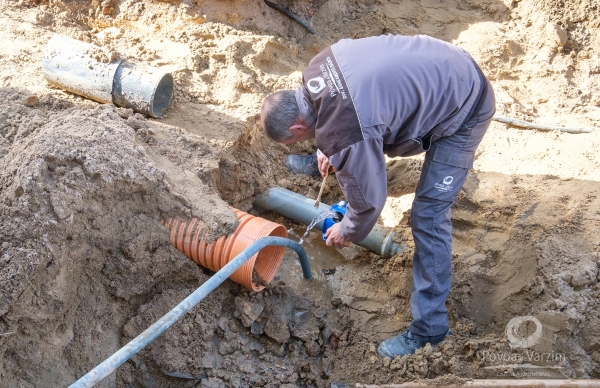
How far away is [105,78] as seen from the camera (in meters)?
4.05

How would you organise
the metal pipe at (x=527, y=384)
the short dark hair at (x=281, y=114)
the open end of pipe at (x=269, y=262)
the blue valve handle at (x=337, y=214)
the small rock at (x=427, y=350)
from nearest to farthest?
the metal pipe at (x=527, y=384)
the short dark hair at (x=281, y=114)
the small rock at (x=427, y=350)
the open end of pipe at (x=269, y=262)
the blue valve handle at (x=337, y=214)

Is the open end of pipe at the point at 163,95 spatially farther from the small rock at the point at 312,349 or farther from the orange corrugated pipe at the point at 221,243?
the small rock at the point at 312,349

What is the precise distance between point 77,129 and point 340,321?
2115 millimetres

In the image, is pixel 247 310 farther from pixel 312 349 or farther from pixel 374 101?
pixel 374 101

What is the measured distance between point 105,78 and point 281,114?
2.01 m

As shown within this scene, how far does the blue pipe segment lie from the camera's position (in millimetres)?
1999

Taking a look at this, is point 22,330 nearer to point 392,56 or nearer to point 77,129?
point 77,129

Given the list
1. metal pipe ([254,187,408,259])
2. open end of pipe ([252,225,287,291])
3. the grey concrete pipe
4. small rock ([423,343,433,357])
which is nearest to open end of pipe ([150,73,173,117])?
the grey concrete pipe

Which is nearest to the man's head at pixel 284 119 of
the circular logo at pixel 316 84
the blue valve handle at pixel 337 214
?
the circular logo at pixel 316 84

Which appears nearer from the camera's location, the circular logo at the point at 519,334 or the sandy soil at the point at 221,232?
the sandy soil at the point at 221,232

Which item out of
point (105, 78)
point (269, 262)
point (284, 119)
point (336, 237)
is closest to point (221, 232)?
point (269, 262)

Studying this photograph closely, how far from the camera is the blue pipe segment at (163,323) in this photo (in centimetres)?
200

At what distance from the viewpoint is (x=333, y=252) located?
417cm

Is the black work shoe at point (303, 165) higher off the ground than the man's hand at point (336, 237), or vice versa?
the man's hand at point (336, 237)
